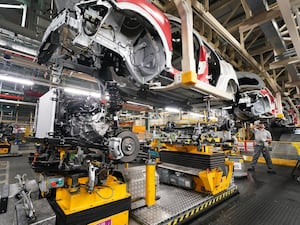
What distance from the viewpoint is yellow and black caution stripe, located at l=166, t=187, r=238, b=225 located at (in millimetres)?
2336

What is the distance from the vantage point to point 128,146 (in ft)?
5.65

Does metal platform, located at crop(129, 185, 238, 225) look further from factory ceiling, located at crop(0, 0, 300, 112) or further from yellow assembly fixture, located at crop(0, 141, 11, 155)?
yellow assembly fixture, located at crop(0, 141, 11, 155)

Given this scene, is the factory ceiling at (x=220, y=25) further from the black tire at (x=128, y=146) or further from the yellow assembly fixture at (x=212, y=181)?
the yellow assembly fixture at (x=212, y=181)

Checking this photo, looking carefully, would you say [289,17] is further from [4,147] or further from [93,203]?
[4,147]

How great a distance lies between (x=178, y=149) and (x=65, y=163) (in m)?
2.61

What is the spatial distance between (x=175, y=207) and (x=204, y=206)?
0.59 m

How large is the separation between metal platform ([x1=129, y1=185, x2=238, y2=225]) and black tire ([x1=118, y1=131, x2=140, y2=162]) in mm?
1034

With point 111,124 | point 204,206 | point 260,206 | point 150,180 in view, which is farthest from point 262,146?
point 111,124

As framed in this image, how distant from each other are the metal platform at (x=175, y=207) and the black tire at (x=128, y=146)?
103 centimetres

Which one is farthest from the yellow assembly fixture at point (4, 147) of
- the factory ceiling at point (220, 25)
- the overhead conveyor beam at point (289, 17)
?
the overhead conveyor beam at point (289, 17)

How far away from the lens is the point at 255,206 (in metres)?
3.05

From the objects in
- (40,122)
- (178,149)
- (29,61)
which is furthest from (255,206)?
(29,61)

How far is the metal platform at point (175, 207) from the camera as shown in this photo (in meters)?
2.22

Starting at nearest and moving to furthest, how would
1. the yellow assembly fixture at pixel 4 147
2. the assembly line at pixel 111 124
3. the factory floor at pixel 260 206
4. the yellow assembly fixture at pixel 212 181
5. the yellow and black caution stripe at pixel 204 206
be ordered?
1. the assembly line at pixel 111 124
2. the yellow and black caution stripe at pixel 204 206
3. the factory floor at pixel 260 206
4. the yellow assembly fixture at pixel 212 181
5. the yellow assembly fixture at pixel 4 147
